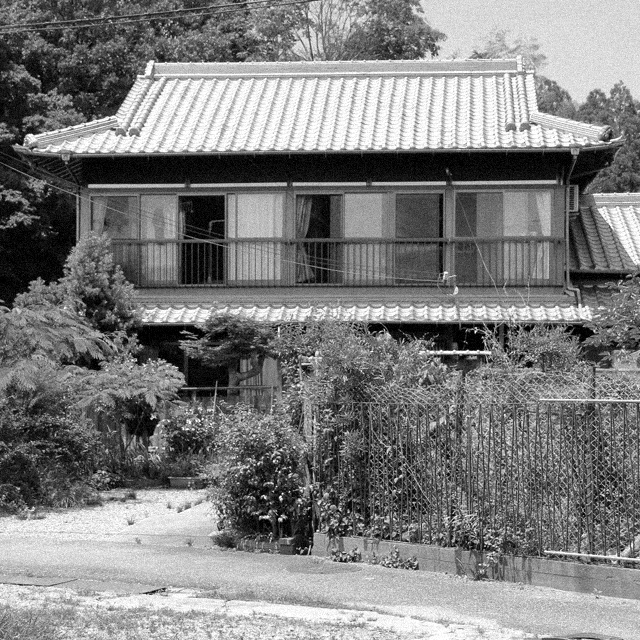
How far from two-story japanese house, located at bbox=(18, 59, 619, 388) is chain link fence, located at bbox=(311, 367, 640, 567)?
10311 mm

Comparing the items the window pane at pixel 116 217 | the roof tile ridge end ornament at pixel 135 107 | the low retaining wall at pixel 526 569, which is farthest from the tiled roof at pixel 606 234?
the low retaining wall at pixel 526 569

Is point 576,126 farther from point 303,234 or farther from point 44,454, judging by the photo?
point 44,454

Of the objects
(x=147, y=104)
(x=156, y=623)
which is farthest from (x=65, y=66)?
(x=156, y=623)

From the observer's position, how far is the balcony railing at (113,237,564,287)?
22.5 m

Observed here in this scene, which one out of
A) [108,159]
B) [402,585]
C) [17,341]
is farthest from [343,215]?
[402,585]

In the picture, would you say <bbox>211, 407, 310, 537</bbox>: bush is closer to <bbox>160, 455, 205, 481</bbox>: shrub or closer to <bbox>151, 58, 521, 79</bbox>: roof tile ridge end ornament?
<bbox>160, 455, 205, 481</bbox>: shrub

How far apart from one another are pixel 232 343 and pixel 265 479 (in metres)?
8.16

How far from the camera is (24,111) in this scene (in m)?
30.9

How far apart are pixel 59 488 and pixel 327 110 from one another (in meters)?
11.7

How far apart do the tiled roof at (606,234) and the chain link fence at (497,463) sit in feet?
41.9

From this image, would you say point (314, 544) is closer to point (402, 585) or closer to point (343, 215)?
point (402, 585)

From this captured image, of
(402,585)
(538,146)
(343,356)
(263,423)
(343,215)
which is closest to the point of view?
(402,585)

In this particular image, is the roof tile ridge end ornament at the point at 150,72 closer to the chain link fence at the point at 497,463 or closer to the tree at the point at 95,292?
the tree at the point at 95,292

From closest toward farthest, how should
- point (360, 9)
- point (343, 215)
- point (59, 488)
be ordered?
point (59, 488) → point (343, 215) → point (360, 9)
